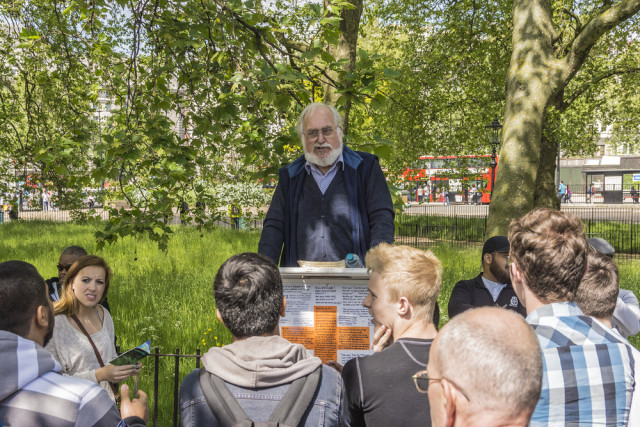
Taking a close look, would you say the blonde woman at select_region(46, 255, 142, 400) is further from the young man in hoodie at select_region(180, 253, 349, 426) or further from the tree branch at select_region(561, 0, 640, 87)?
the tree branch at select_region(561, 0, 640, 87)

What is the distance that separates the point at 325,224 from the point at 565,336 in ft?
5.40

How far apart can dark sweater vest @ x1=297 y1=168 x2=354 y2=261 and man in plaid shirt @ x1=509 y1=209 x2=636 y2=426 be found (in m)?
1.23

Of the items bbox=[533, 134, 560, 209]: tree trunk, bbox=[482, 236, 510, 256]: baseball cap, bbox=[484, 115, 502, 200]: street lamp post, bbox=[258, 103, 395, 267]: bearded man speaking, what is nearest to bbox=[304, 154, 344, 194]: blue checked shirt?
bbox=[258, 103, 395, 267]: bearded man speaking

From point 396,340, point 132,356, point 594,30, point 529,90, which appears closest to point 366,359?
point 396,340

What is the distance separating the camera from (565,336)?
1.87 meters

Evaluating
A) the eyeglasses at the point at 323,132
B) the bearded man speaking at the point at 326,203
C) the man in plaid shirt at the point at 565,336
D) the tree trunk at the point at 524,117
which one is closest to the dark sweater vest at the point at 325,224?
the bearded man speaking at the point at 326,203

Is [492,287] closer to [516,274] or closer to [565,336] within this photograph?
[516,274]

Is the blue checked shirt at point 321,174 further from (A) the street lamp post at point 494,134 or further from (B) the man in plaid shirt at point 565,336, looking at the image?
(A) the street lamp post at point 494,134

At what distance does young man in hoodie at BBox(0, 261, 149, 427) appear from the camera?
167 cm

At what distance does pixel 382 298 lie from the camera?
2240 millimetres

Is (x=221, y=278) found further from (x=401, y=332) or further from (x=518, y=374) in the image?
(x=518, y=374)

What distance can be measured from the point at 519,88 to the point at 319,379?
7663 millimetres

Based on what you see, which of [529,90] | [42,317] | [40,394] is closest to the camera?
[40,394]

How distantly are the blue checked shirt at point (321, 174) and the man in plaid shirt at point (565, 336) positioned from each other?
1396mm
